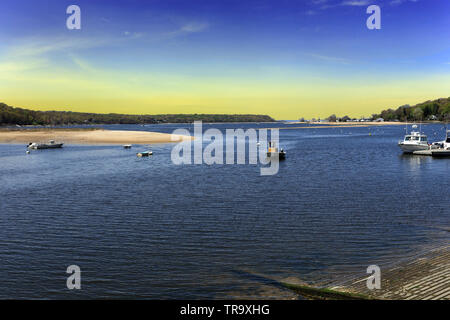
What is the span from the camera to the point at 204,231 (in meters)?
23.3

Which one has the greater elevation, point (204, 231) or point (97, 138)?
point (97, 138)

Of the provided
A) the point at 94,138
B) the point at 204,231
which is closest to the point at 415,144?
the point at 204,231

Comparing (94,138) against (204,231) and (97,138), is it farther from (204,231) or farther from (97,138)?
(204,231)

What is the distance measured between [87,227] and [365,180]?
1268 inches

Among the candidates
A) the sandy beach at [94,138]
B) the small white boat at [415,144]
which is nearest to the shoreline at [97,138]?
the sandy beach at [94,138]

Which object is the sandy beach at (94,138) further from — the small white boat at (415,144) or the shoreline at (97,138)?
the small white boat at (415,144)

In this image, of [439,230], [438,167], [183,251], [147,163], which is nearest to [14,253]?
[183,251]

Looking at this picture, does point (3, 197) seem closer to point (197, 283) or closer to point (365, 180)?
point (197, 283)

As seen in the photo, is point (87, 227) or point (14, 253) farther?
point (87, 227)

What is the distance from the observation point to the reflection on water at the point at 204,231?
16.3m

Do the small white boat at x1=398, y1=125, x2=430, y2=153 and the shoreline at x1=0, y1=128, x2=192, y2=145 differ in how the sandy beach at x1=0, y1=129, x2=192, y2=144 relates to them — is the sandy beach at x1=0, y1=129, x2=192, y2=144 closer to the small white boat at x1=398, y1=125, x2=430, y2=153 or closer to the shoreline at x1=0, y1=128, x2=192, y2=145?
the shoreline at x1=0, y1=128, x2=192, y2=145

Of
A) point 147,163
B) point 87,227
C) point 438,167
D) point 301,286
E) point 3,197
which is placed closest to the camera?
point 301,286

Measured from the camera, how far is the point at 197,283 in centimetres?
1576

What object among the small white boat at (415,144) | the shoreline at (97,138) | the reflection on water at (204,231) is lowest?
the reflection on water at (204,231)
